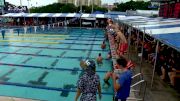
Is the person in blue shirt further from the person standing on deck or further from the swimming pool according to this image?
the swimming pool

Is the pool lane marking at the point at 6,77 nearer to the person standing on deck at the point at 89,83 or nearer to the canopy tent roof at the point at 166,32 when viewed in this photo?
the canopy tent roof at the point at 166,32

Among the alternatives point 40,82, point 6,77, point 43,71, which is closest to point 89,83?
point 40,82

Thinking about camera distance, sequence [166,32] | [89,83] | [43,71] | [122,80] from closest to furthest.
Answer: [89,83]
[122,80]
[166,32]
[43,71]

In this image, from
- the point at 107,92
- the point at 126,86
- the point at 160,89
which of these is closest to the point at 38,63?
the point at 107,92

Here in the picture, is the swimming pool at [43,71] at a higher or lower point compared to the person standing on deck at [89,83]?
lower

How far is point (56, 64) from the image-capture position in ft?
42.1

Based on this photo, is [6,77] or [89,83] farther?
[6,77]

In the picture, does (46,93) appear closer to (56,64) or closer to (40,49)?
(56,64)

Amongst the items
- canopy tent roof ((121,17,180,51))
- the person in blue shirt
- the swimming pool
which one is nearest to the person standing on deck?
the person in blue shirt

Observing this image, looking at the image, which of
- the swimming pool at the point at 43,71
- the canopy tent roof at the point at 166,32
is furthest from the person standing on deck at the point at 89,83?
the swimming pool at the point at 43,71

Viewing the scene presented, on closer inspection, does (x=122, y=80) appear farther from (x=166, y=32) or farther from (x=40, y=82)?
(x=40, y=82)

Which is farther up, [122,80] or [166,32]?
[166,32]

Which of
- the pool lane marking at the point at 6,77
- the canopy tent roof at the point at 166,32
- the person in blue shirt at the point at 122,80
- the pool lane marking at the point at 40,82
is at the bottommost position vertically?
the pool lane marking at the point at 40,82

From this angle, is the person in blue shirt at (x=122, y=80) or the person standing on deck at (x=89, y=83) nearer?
the person standing on deck at (x=89, y=83)
